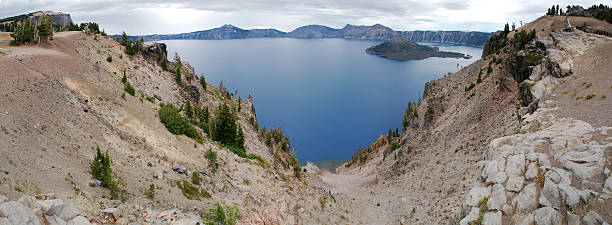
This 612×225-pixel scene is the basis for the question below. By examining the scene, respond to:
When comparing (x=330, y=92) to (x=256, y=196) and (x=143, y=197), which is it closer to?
(x=256, y=196)

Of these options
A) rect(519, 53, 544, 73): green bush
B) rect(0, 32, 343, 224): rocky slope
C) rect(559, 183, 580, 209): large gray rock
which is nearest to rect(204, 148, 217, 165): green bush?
rect(0, 32, 343, 224): rocky slope

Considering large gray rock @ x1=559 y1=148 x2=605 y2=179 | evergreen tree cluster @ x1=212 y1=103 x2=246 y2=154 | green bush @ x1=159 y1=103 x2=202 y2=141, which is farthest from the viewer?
evergreen tree cluster @ x1=212 y1=103 x2=246 y2=154

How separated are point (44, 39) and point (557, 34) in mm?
60130

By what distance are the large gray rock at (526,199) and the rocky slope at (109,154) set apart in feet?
49.3

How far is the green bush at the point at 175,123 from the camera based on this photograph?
30859mm

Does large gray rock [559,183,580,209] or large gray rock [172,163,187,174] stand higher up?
large gray rock [559,183,580,209]

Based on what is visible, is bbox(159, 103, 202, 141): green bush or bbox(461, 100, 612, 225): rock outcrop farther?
bbox(159, 103, 202, 141): green bush

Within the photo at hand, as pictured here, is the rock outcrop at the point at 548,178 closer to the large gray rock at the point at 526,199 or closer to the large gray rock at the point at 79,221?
the large gray rock at the point at 526,199

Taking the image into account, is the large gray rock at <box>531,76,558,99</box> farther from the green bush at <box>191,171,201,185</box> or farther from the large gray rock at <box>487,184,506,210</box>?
the green bush at <box>191,171,201,185</box>

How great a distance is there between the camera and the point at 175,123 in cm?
3123

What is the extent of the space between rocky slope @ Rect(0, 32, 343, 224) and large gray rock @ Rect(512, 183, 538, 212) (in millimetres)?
15024

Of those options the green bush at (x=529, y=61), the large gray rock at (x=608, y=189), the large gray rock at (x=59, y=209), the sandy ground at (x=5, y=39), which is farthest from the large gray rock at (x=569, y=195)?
the sandy ground at (x=5, y=39)

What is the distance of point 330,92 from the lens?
141 m

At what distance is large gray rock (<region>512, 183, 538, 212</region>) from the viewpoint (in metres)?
14.6
